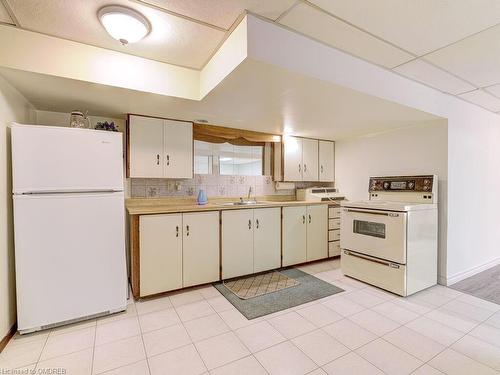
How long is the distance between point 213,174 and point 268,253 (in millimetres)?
1369

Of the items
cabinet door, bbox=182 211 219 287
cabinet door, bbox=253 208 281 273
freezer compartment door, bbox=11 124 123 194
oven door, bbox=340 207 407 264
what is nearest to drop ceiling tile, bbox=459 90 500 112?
oven door, bbox=340 207 407 264

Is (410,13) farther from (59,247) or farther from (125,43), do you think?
(59,247)

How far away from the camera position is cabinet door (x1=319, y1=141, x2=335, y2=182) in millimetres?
4336

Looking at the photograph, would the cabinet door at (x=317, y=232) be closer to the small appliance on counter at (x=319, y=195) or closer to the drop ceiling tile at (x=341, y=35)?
the small appliance on counter at (x=319, y=195)

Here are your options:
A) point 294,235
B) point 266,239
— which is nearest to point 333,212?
point 294,235

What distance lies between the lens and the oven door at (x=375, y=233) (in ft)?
8.60

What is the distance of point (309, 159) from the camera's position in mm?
4207

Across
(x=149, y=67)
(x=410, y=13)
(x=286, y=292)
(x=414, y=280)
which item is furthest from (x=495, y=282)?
(x=149, y=67)

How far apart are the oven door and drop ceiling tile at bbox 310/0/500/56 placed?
5.38 ft

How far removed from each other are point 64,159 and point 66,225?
56 centimetres

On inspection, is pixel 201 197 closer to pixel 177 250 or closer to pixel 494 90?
pixel 177 250

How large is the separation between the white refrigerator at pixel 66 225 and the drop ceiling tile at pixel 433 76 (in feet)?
9.04

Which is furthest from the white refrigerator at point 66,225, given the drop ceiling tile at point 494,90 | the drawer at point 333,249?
the drop ceiling tile at point 494,90

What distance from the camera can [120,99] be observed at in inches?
91.2
